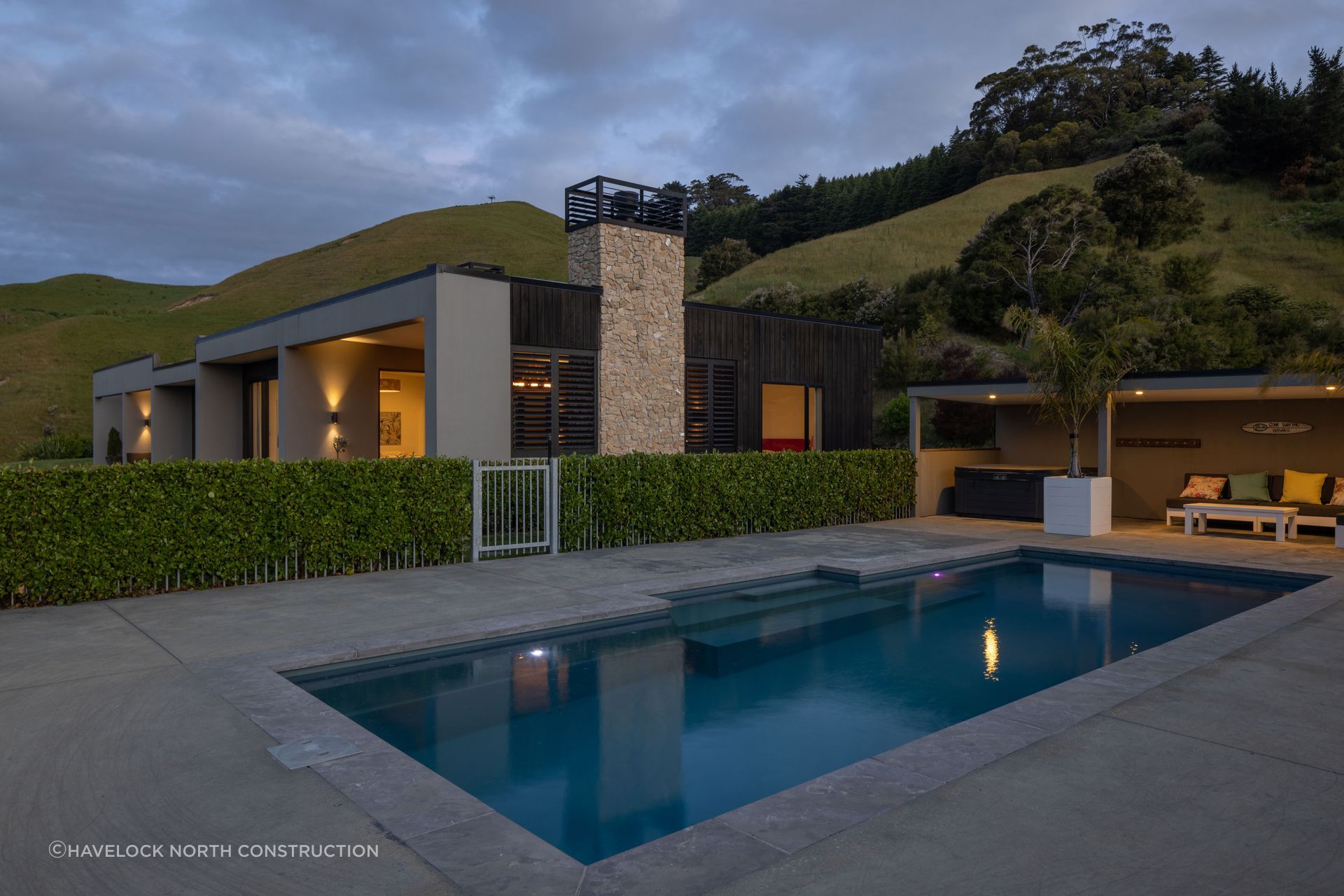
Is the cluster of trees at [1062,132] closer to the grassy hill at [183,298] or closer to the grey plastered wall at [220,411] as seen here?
the grassy hill at [183,298]

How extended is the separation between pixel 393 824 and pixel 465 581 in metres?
5.30

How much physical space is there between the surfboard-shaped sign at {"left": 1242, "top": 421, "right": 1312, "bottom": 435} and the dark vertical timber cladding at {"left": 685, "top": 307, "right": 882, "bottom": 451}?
658 centimetres

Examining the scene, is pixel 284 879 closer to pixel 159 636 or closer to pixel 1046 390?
pixel 159 636

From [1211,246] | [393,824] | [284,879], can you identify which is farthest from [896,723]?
[1211,246]

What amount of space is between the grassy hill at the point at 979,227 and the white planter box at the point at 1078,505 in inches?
981

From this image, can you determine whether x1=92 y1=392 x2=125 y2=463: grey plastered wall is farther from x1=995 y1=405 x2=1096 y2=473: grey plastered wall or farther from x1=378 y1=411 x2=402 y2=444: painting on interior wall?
x1=995 y1=405 x2=1096 y2=473: grey plastered wall

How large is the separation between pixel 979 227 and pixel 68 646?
46.5 metres

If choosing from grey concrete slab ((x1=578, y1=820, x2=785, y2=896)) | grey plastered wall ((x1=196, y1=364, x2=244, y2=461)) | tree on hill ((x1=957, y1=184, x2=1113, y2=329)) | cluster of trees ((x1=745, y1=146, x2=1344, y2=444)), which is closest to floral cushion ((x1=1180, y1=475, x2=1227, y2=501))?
cluster of trees ((x1=745, y1=146, x2=1344, y2=444))

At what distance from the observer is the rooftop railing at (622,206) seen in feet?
44.0

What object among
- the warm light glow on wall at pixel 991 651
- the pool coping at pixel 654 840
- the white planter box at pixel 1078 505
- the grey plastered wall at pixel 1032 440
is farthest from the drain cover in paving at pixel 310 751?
the grey plastered wall at pixel 1032 440

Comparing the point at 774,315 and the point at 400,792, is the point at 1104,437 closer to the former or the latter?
the point at 774,315

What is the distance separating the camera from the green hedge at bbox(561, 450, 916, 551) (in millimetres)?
10281

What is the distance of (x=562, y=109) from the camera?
24844mm

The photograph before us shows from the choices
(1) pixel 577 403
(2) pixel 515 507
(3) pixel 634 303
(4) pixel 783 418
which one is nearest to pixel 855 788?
(2) pixel 515 507
